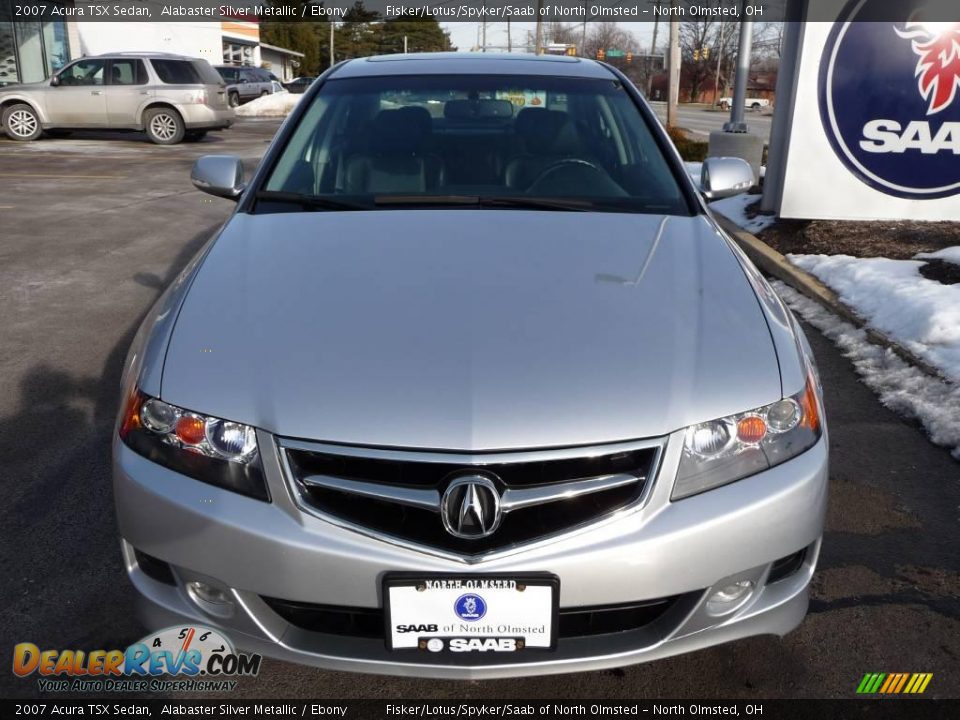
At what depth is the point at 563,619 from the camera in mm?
1973

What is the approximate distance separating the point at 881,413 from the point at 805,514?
2434 mm

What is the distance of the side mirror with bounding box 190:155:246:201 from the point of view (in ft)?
11.5

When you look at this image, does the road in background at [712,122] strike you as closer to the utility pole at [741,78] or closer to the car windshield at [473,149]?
the utility pole at [741,78]

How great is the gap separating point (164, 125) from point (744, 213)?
13.6 meters

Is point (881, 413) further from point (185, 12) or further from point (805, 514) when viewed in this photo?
point (185, 12)

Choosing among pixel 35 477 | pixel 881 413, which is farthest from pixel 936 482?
pixel 35 477

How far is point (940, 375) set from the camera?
14.1ft

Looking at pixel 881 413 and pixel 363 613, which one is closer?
pixel 363 613

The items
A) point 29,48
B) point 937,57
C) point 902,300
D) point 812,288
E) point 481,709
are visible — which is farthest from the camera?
point 29,48

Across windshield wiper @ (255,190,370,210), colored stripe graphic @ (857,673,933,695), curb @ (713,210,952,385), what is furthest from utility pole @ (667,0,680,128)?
colored stripe graphic @ (857,673,933,695)

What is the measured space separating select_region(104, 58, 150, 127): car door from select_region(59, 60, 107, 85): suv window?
204mm

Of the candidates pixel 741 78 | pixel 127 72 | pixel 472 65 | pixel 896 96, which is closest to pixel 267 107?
pixel 127 72

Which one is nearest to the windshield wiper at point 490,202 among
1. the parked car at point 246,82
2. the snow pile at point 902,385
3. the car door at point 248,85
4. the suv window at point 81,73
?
the snow pile at point 902,385

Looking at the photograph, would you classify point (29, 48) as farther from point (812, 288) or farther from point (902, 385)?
point (902, 385)
